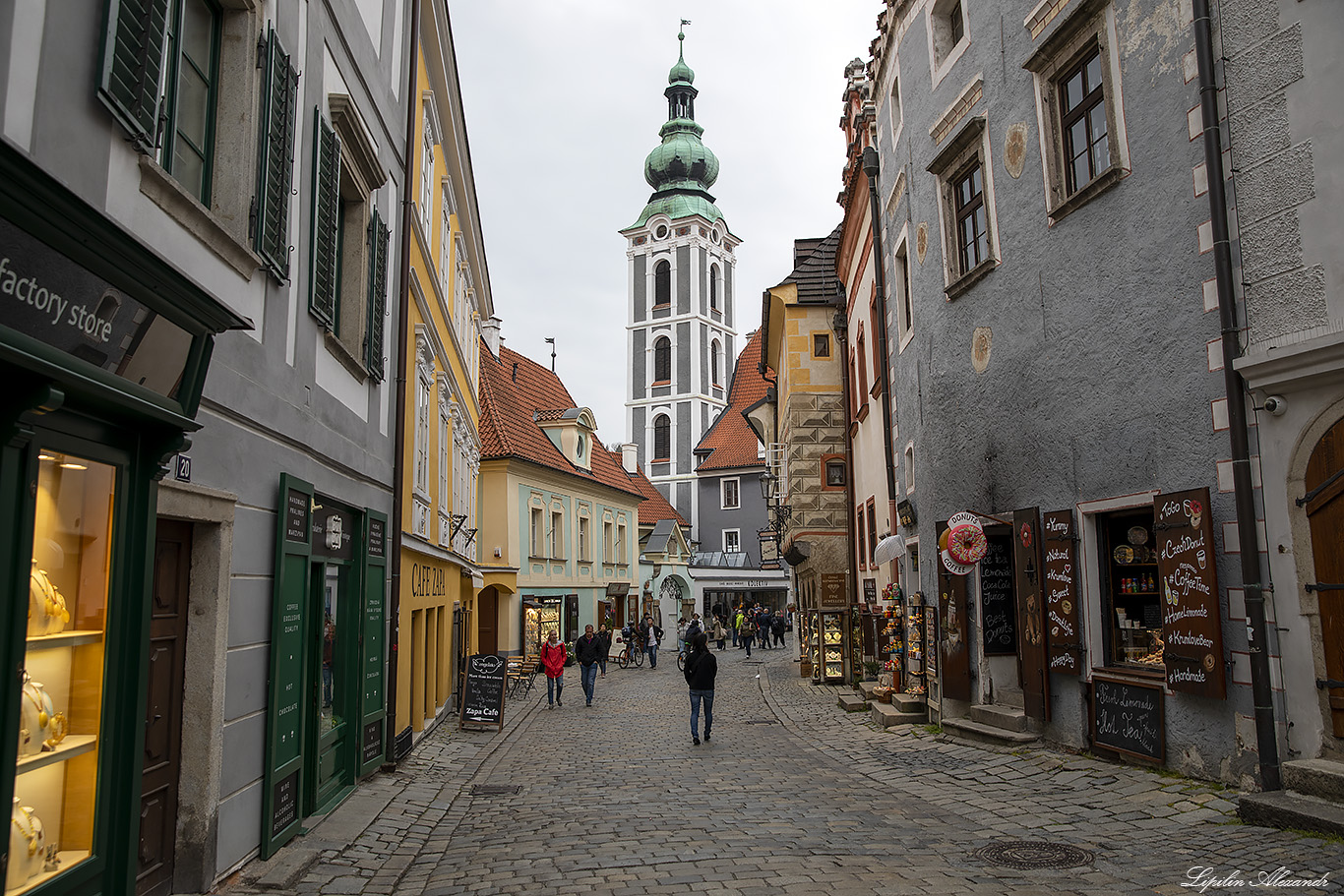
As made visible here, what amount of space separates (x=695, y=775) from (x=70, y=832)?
27.7 ft

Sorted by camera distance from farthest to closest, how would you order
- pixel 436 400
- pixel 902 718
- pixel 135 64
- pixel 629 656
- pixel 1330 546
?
pixel 629 656
pixel 436 400
pixel 902 718
pixel 1330 546
pixel 135 64

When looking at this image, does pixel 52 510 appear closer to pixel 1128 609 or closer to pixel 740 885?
pixel 740 885

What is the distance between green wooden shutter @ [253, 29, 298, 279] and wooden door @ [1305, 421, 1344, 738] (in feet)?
25.8

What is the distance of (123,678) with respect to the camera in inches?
184

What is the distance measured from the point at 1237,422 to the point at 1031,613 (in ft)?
12.6

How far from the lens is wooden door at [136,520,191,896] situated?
5.60 metres

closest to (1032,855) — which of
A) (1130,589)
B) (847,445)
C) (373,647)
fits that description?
(1130,589)

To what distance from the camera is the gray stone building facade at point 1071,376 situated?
8883 mm

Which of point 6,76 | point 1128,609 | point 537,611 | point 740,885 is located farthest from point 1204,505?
point 537,611

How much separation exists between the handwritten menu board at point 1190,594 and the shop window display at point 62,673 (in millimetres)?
8229

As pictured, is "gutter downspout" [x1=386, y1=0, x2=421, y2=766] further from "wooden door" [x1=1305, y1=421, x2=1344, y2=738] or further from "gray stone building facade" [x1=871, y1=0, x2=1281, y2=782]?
"wooden door" [x1=1305, y1=421, x2=1344, y2=738]

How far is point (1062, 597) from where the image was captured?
1092 cm

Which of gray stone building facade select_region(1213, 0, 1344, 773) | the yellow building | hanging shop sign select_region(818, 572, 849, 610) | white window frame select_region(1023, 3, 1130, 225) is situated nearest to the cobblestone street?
gray stone building facade select_region(1213, 0, 1344, 773)

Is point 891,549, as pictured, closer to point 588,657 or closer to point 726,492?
point 588,657
